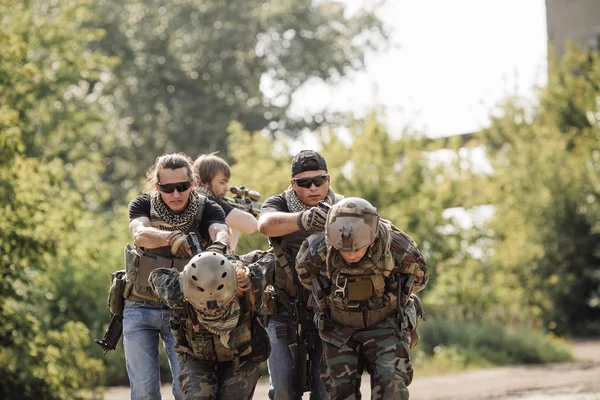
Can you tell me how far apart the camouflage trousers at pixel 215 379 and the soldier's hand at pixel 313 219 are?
0.97 meters

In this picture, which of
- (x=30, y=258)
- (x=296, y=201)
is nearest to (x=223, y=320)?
(x=296, y=201)

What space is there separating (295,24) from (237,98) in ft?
14.1

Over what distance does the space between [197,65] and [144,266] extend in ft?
118

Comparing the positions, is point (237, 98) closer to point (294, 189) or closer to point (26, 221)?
point (26, 221)

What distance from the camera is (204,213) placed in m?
7.62

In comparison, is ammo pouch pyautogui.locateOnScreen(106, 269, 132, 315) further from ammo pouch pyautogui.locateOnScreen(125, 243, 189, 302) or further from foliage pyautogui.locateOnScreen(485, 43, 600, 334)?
foliage pyautogui.locateOnScreen(485, 43, 600, 334)

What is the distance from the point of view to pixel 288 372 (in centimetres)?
771

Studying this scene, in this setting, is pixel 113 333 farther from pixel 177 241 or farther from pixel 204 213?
pixel 177 241

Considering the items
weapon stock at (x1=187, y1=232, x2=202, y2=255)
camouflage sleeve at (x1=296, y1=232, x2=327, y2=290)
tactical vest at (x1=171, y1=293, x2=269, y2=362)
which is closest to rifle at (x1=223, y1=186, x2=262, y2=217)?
weapon stock at (x1=187, y1=232, x2=202, y2=255)

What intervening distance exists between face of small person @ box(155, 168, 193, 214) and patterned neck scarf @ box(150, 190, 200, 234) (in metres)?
0.06

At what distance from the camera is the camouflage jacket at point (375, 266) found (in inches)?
270

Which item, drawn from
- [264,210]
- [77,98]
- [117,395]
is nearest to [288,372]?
[264,210]

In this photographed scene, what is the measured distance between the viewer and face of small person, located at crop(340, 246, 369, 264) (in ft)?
22.1

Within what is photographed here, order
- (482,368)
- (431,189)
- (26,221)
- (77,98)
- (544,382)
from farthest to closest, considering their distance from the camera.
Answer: (77,98) → (431,189) → (482,368) → (544,382) → (26,221)
